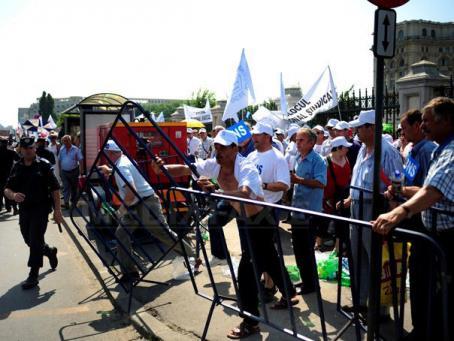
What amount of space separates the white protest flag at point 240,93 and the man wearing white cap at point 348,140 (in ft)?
8.07

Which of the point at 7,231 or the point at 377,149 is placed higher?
the point at 377,149

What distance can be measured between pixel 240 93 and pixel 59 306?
6.87 metres

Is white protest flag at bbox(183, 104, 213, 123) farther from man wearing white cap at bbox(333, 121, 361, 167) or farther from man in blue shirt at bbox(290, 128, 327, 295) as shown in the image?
man in blue shirt at bbox(290, 128, 327, 295)

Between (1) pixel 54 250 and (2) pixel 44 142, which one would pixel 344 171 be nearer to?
(1) pixel 54 250

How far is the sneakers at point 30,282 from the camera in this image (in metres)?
5.76

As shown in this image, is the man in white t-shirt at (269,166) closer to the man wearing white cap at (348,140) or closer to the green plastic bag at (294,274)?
the green plastic bag at (294,274)

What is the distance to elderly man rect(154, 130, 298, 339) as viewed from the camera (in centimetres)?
379

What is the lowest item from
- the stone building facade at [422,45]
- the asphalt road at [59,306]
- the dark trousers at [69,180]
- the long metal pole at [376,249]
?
the asphalt road at [59,306]

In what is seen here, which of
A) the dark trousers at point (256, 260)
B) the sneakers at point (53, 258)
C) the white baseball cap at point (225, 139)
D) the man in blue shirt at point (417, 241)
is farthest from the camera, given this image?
the sneakers at point (53, 258)

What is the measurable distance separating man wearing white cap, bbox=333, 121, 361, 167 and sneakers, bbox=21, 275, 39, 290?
4896 mm

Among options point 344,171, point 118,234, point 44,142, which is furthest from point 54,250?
point 44,142

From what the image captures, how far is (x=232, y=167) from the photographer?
168 inches

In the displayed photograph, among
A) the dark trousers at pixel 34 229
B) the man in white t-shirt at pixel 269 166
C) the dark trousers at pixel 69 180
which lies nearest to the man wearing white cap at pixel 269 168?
the man in white t-shirt at pixel 269 166

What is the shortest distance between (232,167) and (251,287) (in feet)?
Answer: 3.66
